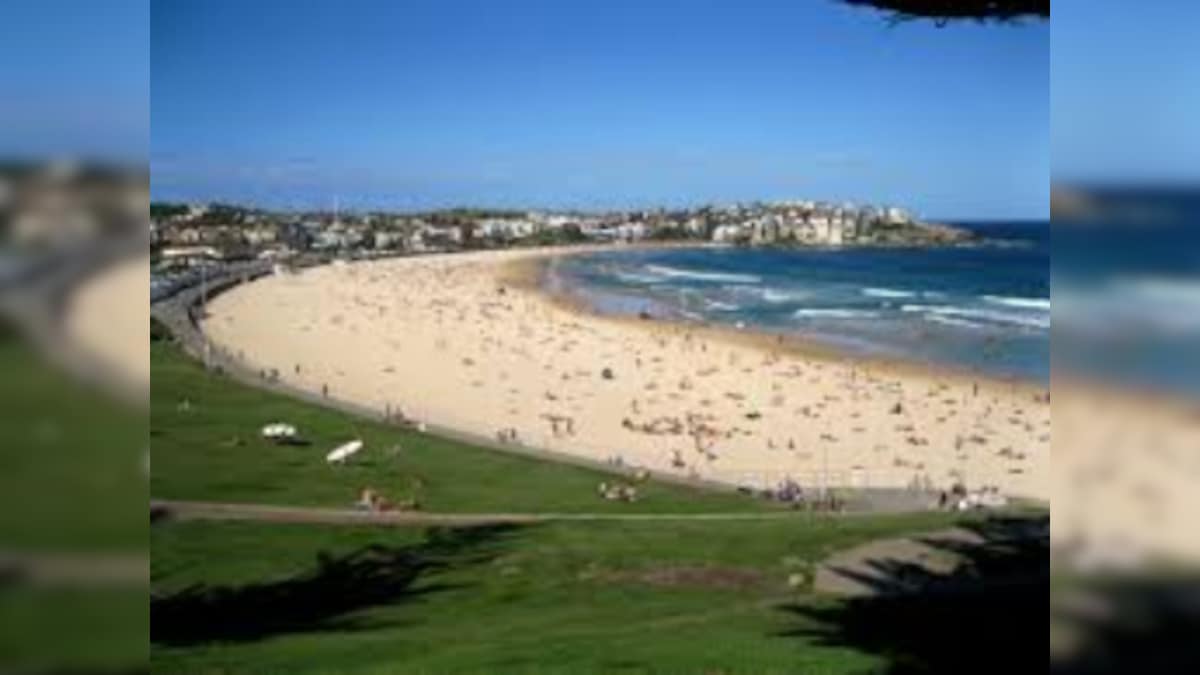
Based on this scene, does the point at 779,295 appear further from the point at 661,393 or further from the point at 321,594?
the point at 321,594

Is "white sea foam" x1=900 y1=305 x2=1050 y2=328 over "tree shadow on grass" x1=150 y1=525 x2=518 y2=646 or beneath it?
over

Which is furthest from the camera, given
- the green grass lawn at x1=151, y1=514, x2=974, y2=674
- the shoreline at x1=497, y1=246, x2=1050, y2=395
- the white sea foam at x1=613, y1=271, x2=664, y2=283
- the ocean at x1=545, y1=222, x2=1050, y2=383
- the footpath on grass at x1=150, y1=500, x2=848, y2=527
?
the white sea foam at x1=613, y1=271, x2=664, y2=283

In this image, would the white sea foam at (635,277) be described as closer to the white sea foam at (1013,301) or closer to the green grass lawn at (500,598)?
the white sea foam at (1013,301)

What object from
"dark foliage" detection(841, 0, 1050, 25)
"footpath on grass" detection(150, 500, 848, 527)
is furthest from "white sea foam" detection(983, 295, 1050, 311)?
"dark foliage" detection(841, 0, 1050, 25)

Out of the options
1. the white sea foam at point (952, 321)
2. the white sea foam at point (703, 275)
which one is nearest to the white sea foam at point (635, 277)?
the white sea foam at point (703, 275)

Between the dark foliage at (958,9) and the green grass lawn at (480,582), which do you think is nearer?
the dark foliage at (958,9)

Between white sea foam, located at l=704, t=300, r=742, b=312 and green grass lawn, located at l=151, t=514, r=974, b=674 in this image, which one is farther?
white sea foam, located at l=704, t=300, r=742, b=312

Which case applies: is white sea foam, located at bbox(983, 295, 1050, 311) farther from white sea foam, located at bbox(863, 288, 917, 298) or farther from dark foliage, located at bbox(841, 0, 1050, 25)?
dark foliage, located at bbox(841, 0, 1050, 25)
